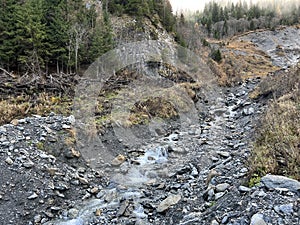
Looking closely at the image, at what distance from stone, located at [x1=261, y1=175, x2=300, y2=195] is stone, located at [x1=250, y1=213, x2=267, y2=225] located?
0.79 m

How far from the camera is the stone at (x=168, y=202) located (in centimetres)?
677

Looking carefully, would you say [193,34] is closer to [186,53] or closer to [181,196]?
[186,53]

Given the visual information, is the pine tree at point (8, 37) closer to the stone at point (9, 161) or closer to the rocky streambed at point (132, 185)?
the rocky streambed at point (132, 185)

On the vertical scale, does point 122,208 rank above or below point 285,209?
below

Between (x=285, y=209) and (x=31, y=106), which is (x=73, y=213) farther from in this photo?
(x=31, y=106)

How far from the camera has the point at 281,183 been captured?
5.04 m

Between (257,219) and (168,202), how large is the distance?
291 centimetres

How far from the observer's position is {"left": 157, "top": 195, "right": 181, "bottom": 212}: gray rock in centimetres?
677

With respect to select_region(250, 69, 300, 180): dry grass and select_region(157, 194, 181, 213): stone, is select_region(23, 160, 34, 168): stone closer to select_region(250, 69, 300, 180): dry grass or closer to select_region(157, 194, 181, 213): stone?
select_region(157, 194, 181, 213): stone

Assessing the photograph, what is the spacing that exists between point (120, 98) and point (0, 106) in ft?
22.0

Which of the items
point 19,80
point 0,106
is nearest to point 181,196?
point 0,106

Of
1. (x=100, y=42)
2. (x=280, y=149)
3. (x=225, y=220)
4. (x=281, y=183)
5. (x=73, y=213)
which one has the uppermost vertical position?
(x=100, y=42)

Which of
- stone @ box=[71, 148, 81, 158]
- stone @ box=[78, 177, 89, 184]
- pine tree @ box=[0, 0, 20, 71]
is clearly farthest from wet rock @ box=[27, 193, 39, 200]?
pine tree @ box=[0, 0, 20, 71]

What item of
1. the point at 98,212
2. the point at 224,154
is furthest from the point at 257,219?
the point at 224,154
